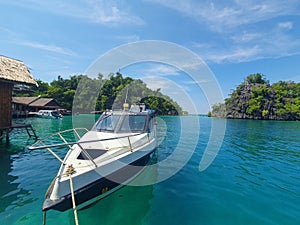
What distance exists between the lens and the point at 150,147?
24.3ft

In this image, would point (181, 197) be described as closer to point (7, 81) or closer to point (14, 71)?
point (7, 81)

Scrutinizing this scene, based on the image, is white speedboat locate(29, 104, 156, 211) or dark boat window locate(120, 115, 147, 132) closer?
white speedboat locate(29, 104, 156, 211)

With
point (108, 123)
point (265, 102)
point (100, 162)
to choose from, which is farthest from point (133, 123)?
point (265, 102)

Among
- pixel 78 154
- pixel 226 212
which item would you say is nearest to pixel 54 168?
pixel 78 154

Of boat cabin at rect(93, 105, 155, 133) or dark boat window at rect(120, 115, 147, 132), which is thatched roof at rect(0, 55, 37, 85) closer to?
boat cabin at rect(93, 105, 155, 133)

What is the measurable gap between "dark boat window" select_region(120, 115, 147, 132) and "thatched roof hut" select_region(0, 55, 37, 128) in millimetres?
9246

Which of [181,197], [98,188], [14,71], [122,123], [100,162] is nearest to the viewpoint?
[98,188]

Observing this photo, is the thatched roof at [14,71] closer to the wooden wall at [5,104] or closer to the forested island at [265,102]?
the wooden wall at [5,104]

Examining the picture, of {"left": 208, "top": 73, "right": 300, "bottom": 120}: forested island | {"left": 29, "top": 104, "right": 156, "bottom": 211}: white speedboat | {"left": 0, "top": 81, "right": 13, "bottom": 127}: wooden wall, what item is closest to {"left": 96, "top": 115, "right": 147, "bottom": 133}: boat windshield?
{"left": 29, "top": 104, "right": 156, "bottom": 211}: white speedboat

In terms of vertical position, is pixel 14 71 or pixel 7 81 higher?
pixel 14 71

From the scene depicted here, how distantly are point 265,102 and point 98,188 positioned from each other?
89674 mm

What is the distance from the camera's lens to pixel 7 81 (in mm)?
11500

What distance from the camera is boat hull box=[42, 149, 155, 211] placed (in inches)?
147

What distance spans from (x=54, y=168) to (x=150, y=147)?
503 cm
